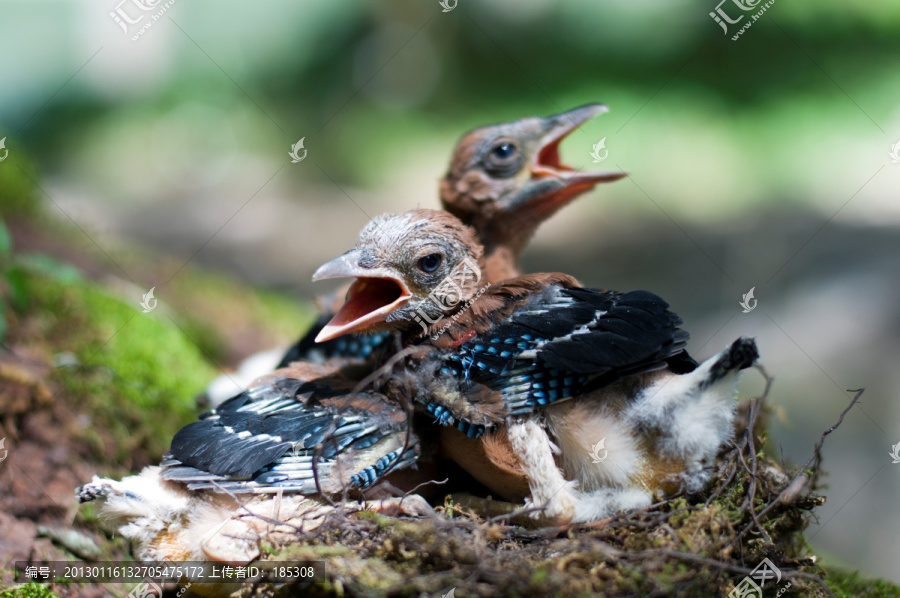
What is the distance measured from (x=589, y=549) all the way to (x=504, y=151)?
1.95 m

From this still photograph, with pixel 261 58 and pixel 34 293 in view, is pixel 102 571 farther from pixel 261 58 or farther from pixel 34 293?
pixel 261 58

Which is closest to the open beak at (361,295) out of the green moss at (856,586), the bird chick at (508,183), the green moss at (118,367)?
the bird chick at (508,183)

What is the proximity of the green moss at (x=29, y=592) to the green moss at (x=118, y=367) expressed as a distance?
35.5 inches

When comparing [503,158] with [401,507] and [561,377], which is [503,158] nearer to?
[561,377]

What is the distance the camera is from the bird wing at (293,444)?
224cm

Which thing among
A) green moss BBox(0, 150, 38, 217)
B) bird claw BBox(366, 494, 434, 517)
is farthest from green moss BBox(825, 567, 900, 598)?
green moss BBox(0, 150, 38, 217)

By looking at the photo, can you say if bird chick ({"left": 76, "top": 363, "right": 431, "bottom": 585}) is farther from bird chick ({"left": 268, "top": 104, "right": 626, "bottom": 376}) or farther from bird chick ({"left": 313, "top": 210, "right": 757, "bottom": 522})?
bird chick ({"left": 268, "top": 104, "right": 626, "bottom": 376})

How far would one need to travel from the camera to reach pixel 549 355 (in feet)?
7.06

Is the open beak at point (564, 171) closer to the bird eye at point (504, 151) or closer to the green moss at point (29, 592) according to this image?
the bird eye at point (504, 151)

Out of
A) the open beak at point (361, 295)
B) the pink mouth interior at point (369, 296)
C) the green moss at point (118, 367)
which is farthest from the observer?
the green moss at point (118, 367)

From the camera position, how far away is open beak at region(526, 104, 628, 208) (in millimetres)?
3318

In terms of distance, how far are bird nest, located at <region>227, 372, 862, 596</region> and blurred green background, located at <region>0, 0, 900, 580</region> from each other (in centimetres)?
271

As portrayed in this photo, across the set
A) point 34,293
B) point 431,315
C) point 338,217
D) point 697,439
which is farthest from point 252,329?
point 338,217

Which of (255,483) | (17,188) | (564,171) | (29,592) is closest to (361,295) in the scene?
(255,483)
